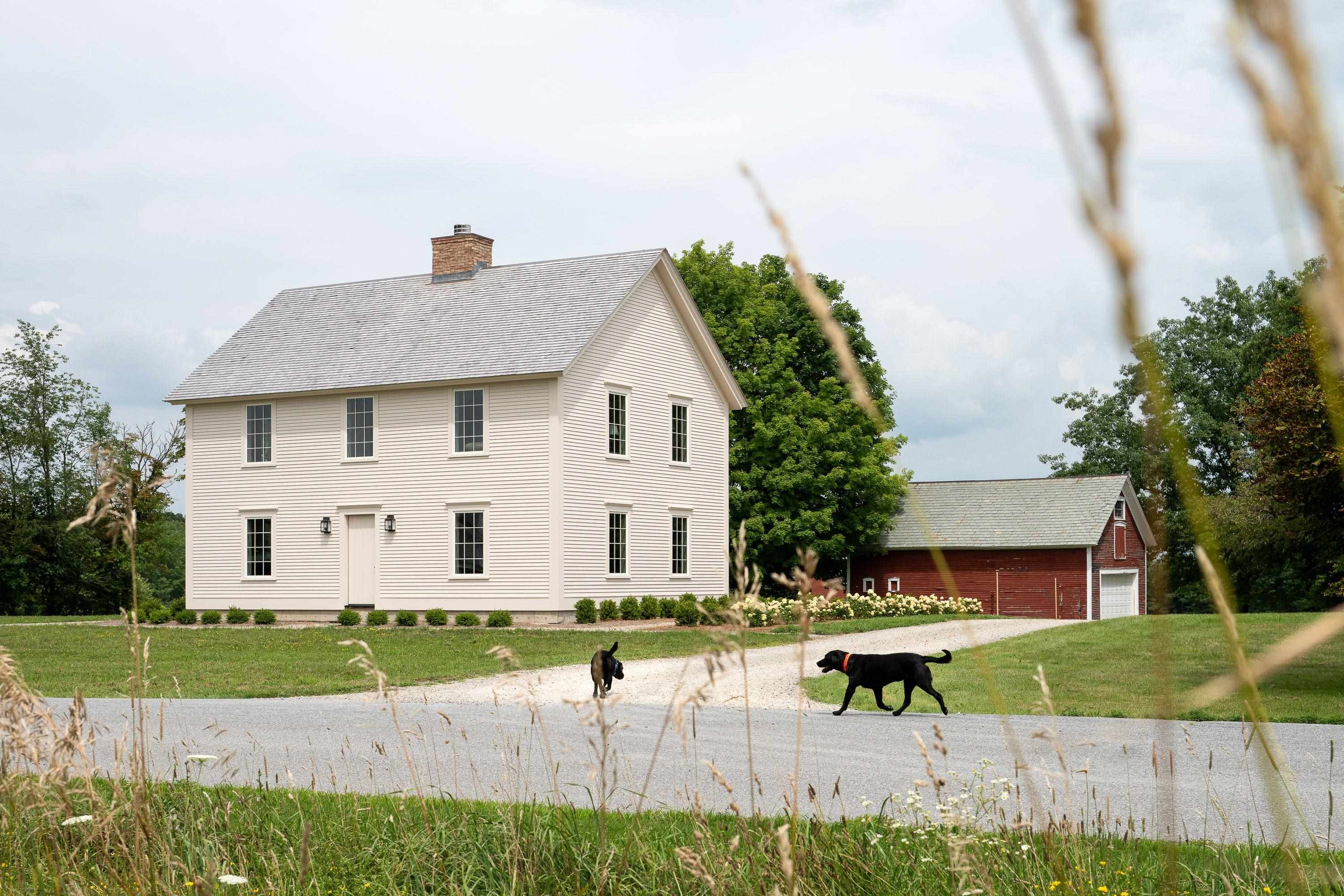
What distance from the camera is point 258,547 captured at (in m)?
31.9

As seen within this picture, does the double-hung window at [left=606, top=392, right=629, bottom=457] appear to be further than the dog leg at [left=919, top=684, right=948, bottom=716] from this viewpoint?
Yes

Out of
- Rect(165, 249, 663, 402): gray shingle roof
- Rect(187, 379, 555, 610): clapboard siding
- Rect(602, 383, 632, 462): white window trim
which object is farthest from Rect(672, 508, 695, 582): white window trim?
Rect(165, 249, 663, 402): gray shingle roof

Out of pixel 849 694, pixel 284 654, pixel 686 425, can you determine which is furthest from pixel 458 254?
pixel 849 694

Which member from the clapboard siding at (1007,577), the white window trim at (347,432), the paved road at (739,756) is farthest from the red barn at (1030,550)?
the paved road at (739,756)

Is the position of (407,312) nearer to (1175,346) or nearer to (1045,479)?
(1045,479)

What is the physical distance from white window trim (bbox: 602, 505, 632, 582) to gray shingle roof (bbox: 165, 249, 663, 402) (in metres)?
2.99

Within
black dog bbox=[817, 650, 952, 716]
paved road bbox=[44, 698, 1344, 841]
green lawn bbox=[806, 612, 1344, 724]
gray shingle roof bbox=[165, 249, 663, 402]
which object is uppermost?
gray shingle roof bbox=[165, 249, 663, 402]

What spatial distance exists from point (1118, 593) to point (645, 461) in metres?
20.7

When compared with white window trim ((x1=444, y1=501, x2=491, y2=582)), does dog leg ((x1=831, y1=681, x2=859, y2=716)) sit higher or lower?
lower

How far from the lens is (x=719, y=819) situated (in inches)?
252

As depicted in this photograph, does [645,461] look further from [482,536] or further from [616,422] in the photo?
[482,536]

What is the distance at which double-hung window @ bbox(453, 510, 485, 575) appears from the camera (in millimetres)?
29031

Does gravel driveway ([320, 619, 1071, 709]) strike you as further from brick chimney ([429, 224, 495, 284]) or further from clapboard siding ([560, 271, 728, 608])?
brick chimney ([429, 224, 495, 284])

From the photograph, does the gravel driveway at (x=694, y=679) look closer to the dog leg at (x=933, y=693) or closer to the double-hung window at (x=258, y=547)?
the dog leg at (x=933, y=693)
